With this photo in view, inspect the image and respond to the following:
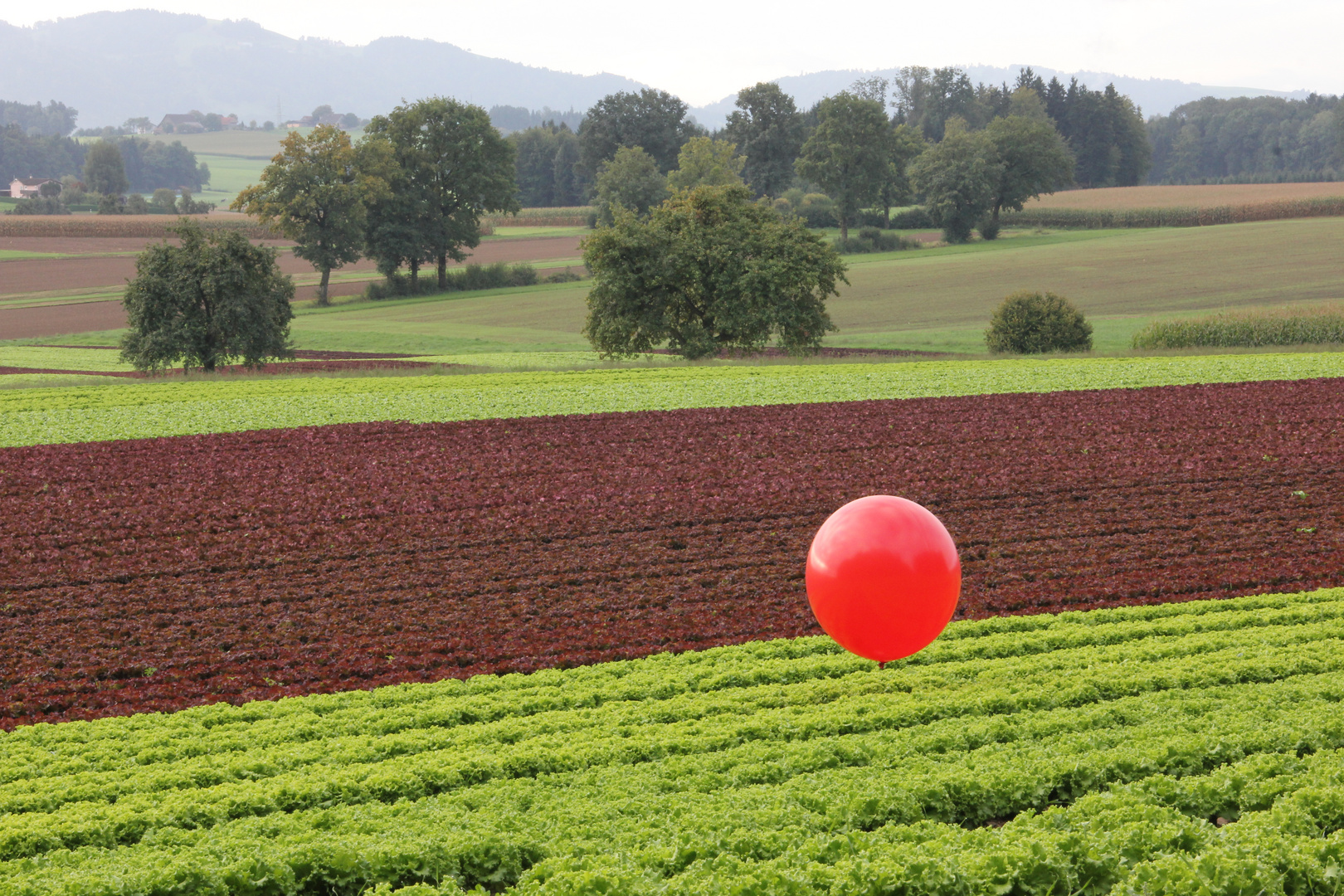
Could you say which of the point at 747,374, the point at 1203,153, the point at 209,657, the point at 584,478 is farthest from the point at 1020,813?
the point at 1203,153

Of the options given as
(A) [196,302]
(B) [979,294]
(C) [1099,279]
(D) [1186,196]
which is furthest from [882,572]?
(D) [1186,196]

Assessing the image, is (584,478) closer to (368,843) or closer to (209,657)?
(209,657)

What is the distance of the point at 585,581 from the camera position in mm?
13117

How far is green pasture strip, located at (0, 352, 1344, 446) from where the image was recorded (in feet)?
78.8

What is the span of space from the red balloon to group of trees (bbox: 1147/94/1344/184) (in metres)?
172

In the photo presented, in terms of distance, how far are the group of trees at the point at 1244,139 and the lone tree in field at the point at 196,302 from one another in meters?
154

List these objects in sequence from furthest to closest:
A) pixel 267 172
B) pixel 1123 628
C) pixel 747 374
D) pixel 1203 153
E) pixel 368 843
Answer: pixel 1203 153 < pixel 267 172 < pixel 747 374 < pixel 1123 628 < pixel 368 843

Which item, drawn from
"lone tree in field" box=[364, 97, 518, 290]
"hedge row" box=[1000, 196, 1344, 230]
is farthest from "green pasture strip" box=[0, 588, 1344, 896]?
"hedge row" box=[1000, 196, 1344, 230]

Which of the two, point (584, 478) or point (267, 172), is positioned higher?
point (267, 172)

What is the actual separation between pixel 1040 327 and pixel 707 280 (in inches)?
482

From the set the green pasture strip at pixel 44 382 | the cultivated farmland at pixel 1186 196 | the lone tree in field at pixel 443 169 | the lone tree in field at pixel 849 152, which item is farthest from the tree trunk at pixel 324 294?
the cultivated farmland at pixel 1186 196

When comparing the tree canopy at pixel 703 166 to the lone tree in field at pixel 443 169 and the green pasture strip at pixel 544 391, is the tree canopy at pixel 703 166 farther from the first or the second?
the green pasture strip at pixel 544 391

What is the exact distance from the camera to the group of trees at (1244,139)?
161m

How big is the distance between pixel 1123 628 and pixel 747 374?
20.0 m
